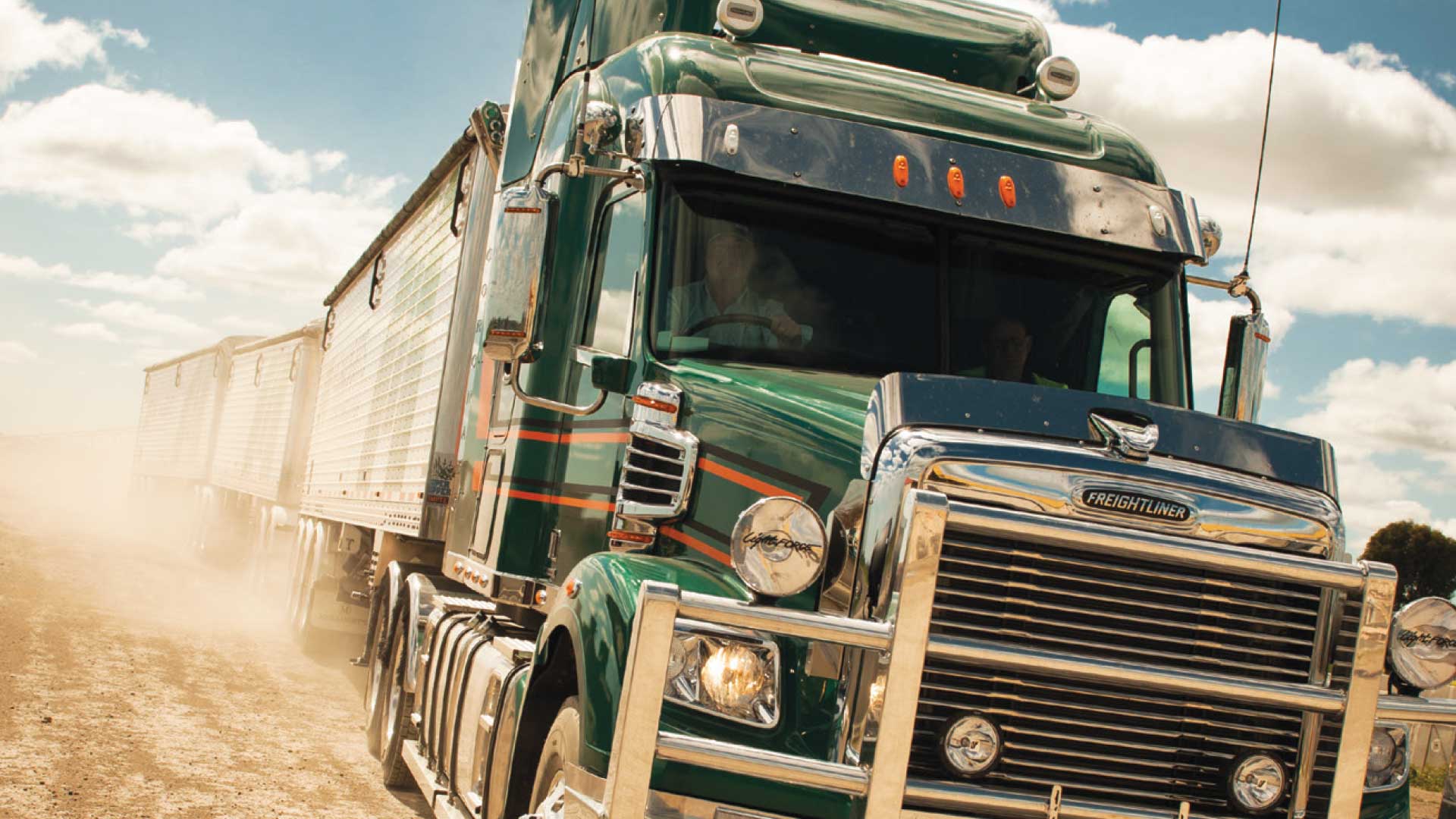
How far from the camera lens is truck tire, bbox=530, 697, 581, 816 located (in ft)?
14.1

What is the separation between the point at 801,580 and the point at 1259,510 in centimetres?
126

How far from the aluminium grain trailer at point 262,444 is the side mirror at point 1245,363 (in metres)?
14.2

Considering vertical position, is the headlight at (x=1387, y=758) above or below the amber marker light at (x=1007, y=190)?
below

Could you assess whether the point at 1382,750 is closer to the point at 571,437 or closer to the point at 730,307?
the point at 730,307

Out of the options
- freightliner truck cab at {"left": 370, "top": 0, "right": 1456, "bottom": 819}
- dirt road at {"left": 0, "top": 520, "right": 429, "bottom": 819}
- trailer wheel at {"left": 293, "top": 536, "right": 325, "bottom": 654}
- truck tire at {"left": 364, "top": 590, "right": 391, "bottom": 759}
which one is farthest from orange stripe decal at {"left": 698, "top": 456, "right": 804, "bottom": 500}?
trailer wheel at {"left": 293, "top": 536, "right": 325, "bottom": 654}

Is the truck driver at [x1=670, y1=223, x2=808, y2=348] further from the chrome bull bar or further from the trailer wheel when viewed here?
the trailer wheel

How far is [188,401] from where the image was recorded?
3550 centimetres

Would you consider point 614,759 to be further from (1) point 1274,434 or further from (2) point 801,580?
(1) point 1274,434

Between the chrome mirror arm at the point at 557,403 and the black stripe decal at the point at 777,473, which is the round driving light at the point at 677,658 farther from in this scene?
the chrome mirror arm at the point at 557,403

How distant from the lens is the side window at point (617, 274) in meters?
5.18

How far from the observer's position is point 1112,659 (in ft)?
12.0

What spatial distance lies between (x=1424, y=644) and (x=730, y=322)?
95.0 inches

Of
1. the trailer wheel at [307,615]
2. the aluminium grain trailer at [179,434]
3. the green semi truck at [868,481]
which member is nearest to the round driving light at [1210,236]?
the green semi truck at [868,481]

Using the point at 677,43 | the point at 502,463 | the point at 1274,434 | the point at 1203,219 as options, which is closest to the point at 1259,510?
the point at 1274,434
